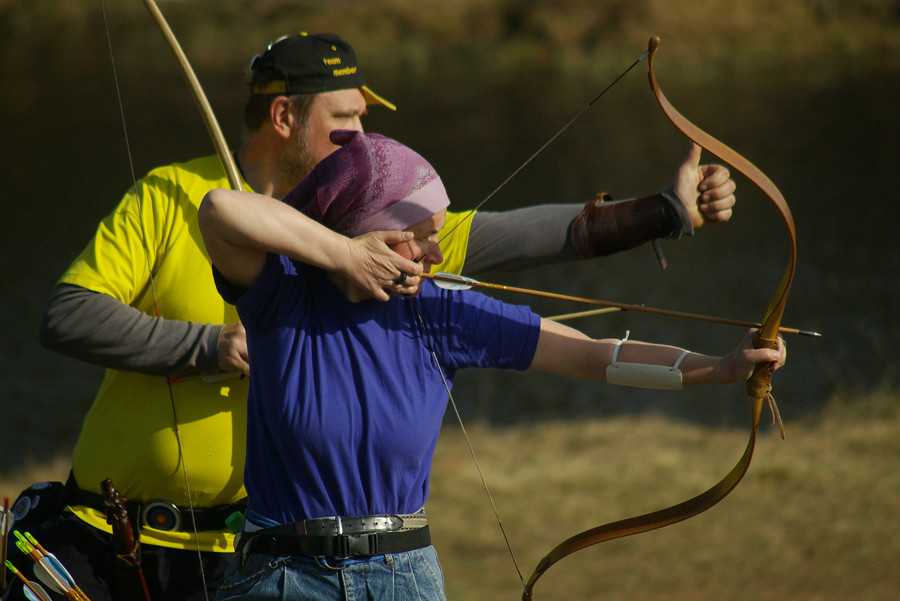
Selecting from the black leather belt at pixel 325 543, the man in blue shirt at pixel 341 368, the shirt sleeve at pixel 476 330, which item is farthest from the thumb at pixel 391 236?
the black leather belt at pixel 325 543

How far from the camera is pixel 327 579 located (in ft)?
5.76

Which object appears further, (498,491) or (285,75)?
(498,491)

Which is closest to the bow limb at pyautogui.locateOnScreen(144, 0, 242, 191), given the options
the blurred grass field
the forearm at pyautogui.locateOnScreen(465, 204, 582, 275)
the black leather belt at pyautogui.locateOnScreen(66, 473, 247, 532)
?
the forearm at pyautogui.locateOnScreen(465, 204, 582, 275)

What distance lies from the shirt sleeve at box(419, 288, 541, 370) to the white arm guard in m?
0.10

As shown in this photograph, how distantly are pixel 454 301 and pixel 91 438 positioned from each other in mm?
725

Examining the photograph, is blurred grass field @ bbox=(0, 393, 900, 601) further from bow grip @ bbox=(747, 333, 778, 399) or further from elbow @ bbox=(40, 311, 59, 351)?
bow grip @ bbox=(747, 333, 778, 399)

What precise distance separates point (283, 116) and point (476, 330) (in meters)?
0.65

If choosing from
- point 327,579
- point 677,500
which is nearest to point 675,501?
point 677,500

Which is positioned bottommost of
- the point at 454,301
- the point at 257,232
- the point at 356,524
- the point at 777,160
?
the point at 777,160

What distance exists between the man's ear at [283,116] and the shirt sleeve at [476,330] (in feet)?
1.91

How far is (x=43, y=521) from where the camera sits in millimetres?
2309

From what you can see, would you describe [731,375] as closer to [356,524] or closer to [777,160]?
[356,524]

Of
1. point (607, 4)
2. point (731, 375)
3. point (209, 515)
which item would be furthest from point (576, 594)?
point (731, 375)

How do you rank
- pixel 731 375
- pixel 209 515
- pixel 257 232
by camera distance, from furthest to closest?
pixel 209 515
pixel 731 375
pixel 257 232
